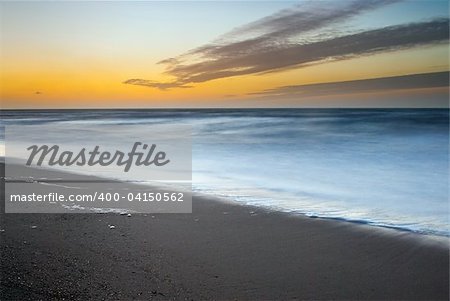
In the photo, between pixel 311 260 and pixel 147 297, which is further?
pixel 311 260

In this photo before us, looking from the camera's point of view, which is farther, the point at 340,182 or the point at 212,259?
the point at 340,182

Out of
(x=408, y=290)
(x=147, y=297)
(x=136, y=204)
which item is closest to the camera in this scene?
(x=147, y=297)

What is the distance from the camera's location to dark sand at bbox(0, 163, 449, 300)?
298 centimetres

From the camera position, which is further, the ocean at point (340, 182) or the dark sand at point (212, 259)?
the ocean at point (340, 182)

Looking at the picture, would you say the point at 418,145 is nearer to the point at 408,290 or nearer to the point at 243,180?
the point at 243,180

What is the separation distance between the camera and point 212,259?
11.7 ft

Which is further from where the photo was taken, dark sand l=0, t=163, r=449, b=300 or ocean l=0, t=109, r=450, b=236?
ocean l=0, t=109, r=450, b=236

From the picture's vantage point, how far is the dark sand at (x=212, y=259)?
2.98 m

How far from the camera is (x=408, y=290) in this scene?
3.11m

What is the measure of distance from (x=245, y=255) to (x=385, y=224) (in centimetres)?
211

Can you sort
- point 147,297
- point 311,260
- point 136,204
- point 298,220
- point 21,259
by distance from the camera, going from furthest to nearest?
point 136,204, point 298,220, point 311,260, point 21,259, point 147,297

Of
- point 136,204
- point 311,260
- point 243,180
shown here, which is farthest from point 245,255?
point 243,180

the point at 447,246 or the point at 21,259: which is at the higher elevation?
the point at 21,259

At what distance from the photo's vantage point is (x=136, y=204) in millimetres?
5523
